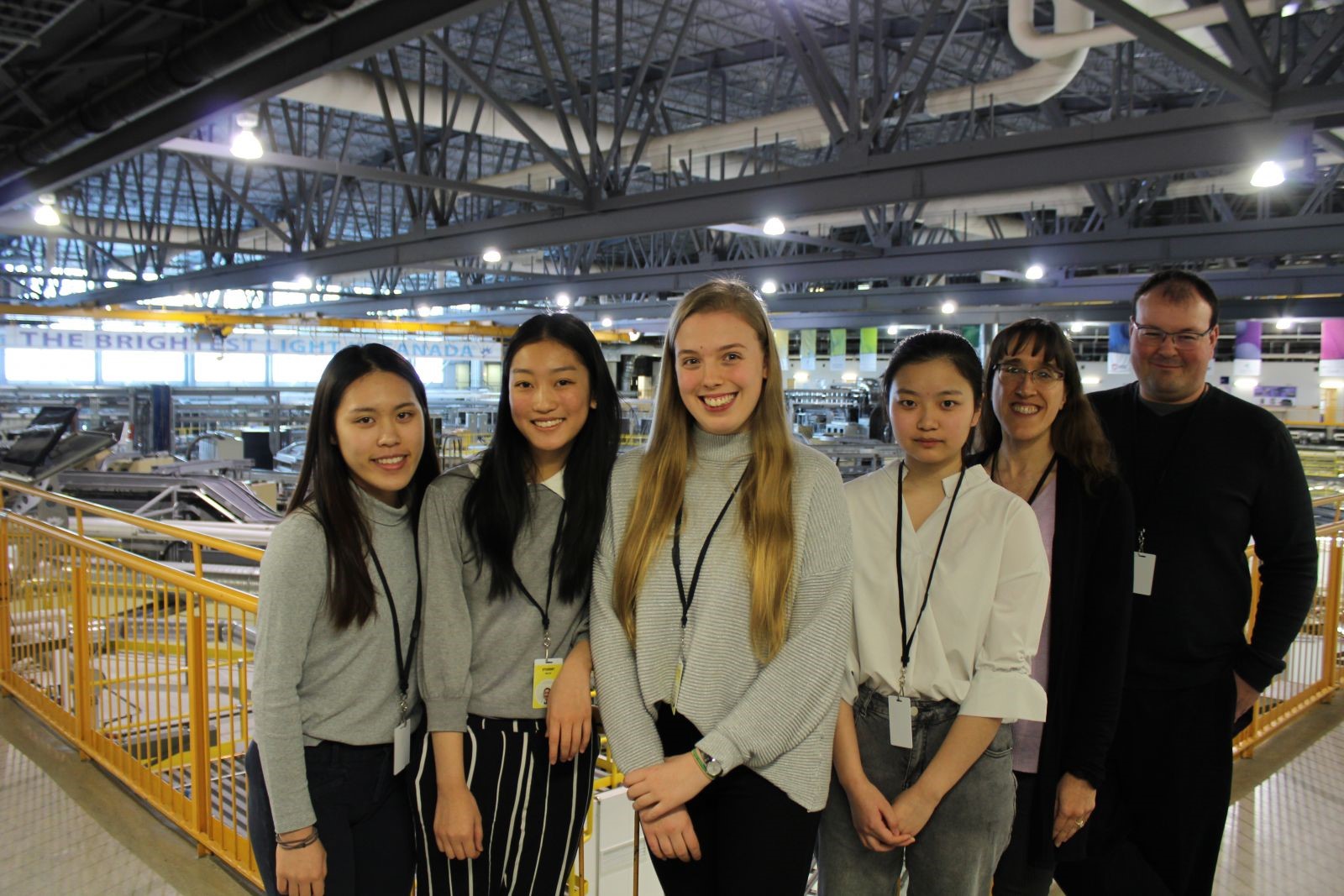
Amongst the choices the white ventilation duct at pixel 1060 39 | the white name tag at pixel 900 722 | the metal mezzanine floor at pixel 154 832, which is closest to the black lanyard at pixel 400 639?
the white name tag at pixel 900 722

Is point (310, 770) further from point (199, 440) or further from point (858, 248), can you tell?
point (199, 440)

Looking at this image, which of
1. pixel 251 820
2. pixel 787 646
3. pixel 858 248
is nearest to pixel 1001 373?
pixel 787 646

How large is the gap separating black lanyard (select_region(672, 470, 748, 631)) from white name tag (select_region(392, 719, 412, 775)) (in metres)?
0.75

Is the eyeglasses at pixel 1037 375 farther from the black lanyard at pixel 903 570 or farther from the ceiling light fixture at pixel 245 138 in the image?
the ceiling light fixture at pixel 245 138

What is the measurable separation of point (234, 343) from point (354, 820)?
23.6 m

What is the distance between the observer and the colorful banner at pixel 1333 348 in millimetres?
19438

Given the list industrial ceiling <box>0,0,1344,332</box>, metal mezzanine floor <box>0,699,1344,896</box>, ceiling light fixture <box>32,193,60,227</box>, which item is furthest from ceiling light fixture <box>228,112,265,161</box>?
ceiling light fixture <box>32,193,60,227</box>

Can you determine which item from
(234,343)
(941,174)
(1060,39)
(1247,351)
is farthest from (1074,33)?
(234,343)

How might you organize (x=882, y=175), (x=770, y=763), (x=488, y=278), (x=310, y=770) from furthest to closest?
1. (x=488, y=278)
2. (x=882, y=175)
3. (x=310, y=770)
4. (x=770, y=763)

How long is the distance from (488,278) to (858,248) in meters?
21.3

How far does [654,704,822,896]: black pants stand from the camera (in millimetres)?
1816

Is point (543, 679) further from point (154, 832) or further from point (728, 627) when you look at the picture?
point (154, 832)

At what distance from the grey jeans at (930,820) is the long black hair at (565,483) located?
0.77m

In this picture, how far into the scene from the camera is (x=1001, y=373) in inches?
92.9
